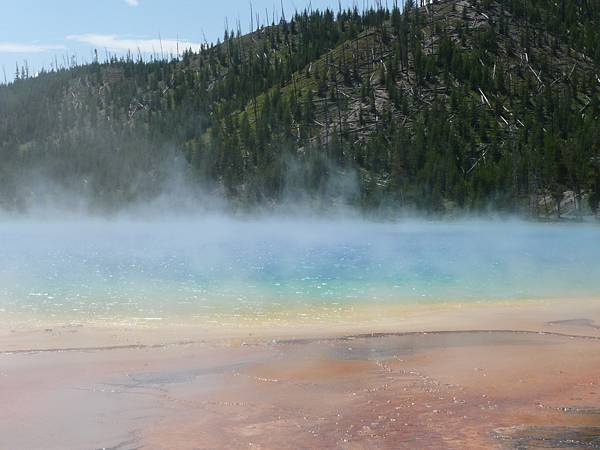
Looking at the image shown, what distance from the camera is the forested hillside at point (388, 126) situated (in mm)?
116125

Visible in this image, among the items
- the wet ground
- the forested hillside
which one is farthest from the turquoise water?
the forested hillside

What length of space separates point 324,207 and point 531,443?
114 metres

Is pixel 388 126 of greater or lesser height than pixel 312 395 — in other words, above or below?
above

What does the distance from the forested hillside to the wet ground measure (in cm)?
8971

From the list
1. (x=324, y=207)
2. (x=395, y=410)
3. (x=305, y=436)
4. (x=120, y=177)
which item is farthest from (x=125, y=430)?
(x=120, y=177)

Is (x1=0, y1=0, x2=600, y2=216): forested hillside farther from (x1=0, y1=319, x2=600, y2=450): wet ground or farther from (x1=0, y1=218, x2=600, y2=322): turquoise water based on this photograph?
(x1=0, y1=319, x2=600, y2=450): wet ground

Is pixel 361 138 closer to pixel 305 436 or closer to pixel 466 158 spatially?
pixel 466 158

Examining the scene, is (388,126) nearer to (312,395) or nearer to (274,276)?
(274,276)

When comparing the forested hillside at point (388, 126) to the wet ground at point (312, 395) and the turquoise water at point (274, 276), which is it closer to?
the turquoise water at point (274, 276)

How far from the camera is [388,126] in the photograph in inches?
5448

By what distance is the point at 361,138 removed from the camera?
139 m

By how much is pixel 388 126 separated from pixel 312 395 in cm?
Answer: 12660

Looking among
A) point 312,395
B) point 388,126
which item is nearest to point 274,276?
point 312,395

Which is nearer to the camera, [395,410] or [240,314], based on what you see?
[395,410]
